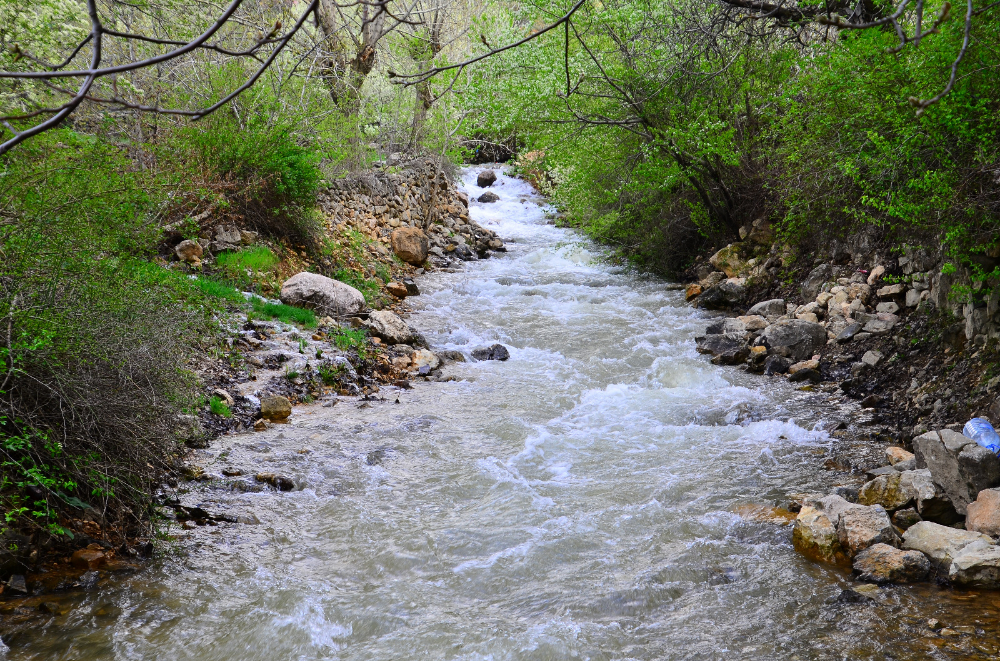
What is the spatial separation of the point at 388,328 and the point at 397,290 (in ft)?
8.73

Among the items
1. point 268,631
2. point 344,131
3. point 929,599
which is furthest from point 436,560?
point 344,131

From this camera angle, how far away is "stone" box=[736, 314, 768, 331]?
9180 millimetres

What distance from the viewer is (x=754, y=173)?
35.2 ft

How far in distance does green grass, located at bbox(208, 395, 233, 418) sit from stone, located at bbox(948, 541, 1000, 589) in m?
5.66

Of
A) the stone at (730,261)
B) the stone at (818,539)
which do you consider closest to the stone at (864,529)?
the stone at (818,539)

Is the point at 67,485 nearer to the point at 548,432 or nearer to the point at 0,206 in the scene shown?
the point at 0,206

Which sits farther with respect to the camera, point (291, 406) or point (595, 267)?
point (595, 267)

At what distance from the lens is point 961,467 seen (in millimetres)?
4273

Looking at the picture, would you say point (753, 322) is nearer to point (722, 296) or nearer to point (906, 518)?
point (722, 296)

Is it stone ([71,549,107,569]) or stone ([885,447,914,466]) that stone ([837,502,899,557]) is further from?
stone ([71,549,107,569])

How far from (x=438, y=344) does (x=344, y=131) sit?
4993mm

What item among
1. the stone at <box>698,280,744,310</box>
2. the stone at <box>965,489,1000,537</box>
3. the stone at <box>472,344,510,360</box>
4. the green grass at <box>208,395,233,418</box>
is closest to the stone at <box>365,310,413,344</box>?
the stone at <box>472,344,510,360</box>

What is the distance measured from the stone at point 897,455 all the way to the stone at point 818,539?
123 cm

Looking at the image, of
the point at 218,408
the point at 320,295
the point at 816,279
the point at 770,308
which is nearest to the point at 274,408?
the point at 218,408
